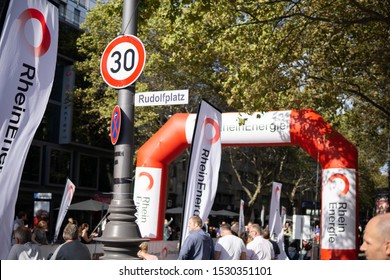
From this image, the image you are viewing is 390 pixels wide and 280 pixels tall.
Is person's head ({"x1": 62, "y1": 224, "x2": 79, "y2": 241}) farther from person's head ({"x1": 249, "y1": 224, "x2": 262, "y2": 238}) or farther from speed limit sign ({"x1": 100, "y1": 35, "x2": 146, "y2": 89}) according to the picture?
person's head ({"x1": 249, "y1": 224, "x2": 262, "y2": 238})

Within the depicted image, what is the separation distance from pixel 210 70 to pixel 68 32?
14.5m

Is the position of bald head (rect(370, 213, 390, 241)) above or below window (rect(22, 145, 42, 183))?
below

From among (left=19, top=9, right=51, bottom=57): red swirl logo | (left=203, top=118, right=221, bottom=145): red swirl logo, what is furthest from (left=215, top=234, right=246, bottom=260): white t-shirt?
(left=19, top=9, right=51, bottom=57): red swirl logo

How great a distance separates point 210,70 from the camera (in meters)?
26.6

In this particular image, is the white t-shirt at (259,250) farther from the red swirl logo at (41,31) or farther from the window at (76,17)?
the window at (76,17)

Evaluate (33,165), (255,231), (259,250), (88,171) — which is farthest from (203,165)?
(88,171)

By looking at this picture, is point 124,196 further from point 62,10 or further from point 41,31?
point 62,10

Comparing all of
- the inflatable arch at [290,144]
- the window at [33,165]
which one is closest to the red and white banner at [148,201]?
the inflatable arch at [290,144]

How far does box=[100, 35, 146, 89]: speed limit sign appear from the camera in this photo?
282 inches

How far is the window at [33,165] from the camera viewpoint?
35.3m

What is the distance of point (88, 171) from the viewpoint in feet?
137

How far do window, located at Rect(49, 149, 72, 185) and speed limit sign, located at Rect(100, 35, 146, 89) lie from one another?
30.8m

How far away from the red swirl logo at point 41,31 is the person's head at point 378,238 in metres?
3.76
